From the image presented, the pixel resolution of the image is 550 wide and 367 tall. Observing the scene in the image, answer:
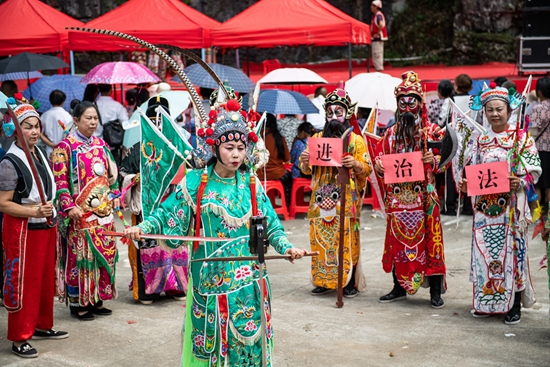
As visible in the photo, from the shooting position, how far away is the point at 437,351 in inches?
209

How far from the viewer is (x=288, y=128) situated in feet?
35.2

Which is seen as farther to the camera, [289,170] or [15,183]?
[289,170]

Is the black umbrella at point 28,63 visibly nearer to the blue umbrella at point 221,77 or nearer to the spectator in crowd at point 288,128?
the blue umbrella at point 221,77

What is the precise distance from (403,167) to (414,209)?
39cm

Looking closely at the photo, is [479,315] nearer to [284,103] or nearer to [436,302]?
[436,302]

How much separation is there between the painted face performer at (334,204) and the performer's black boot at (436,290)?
74 centimetres

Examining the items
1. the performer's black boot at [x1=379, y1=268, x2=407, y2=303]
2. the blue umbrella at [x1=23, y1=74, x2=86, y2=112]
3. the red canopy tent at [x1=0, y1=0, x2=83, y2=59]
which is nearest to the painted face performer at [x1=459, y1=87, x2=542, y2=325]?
the performer's black boot at [x1=379, y1=268, x2=407, y2=303]

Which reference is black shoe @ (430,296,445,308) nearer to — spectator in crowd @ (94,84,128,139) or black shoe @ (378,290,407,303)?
black shoe @ (378,290,407,303)

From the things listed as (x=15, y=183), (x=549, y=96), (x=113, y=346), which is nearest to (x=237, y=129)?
(x=15, y=183)

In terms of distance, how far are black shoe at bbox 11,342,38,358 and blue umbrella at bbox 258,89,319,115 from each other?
5.31 meters

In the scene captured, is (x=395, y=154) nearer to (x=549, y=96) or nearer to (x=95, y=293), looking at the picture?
(x=95, y=293)

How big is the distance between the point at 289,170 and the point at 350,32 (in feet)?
8.38

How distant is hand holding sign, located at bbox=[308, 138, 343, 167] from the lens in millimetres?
6430

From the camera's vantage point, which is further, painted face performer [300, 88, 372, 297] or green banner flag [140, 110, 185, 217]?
painted face performer [300, 88, 372, 297]
